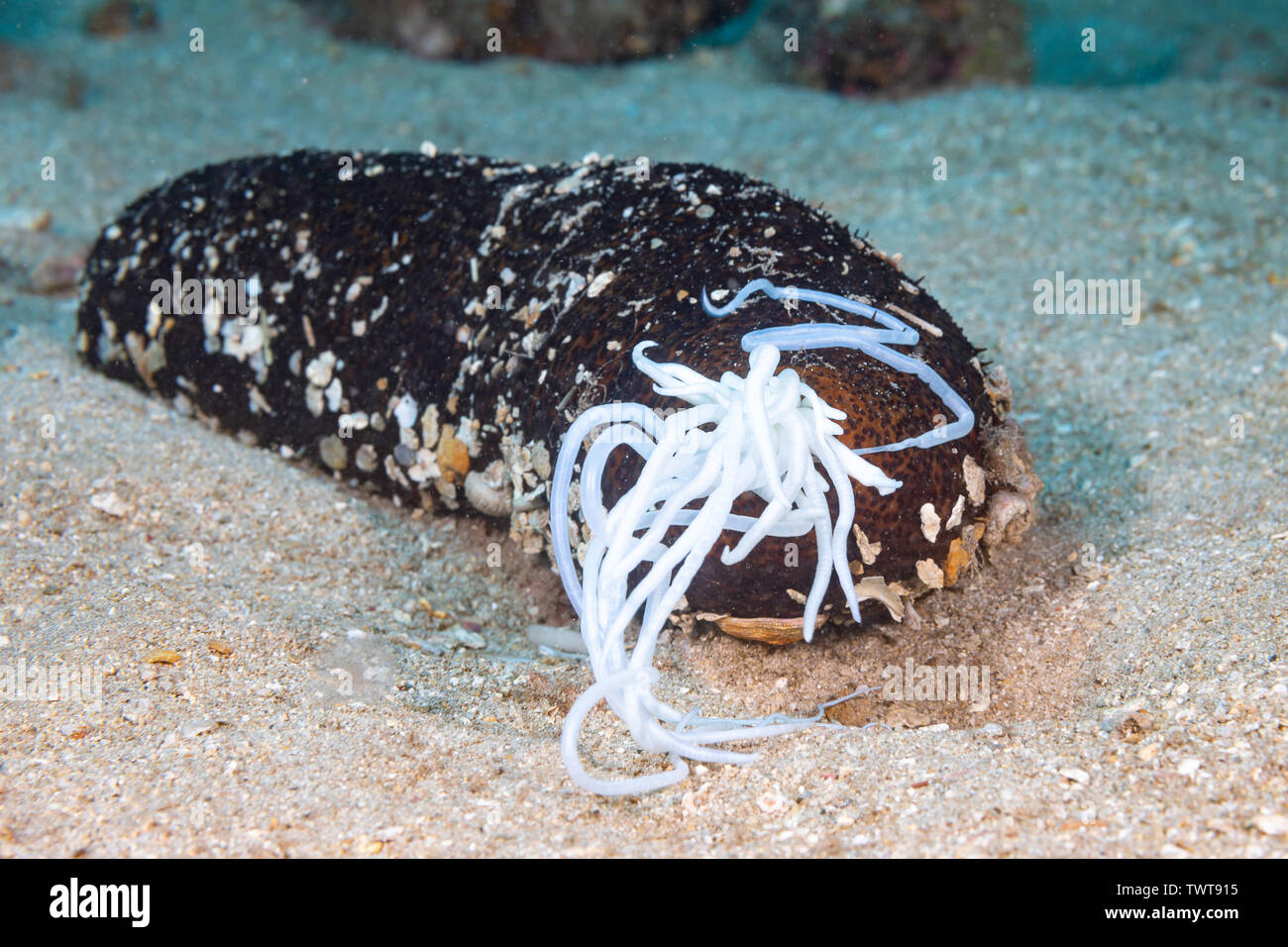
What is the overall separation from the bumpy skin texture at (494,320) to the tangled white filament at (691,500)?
90 millimetres

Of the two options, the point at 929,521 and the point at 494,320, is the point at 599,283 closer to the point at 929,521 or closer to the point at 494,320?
the point at 494,320

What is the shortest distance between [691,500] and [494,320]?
48.0 inches

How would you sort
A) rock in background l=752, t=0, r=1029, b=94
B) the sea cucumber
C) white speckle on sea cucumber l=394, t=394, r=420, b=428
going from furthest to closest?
1. rock in background l=752, t=0, r=1029, b=94
2. white speckle on sea cucumber l=394, t=394, r=420, b=428
3. the sea cucumber

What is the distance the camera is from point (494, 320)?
304cm

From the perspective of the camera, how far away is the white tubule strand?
6.73 ft

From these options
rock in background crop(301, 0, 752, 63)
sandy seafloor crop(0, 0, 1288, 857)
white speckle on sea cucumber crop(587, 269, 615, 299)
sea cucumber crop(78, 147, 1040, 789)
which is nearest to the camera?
sandy seafloor crop(0, 0, 1288, 857)

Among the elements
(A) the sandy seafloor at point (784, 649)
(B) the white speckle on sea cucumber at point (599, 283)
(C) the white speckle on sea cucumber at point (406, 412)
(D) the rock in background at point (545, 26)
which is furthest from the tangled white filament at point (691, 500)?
(D) the rock in background at point (545, 26)

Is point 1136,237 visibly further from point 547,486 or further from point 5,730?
point 5,730

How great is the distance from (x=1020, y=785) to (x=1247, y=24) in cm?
1209

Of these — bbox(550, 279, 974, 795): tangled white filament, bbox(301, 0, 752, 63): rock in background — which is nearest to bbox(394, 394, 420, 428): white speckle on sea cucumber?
bbox(550, 279, 974, 795): tangled white filament

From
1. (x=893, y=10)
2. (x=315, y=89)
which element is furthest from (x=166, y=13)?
(x=893, y=10)

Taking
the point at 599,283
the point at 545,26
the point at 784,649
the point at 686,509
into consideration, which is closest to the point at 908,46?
the point at 545,26

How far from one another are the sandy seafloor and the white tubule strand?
0.52ft

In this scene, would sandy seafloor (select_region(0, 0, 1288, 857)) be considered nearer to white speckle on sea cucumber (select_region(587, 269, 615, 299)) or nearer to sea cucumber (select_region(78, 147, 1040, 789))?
sea cucumber (select_region(78, 147, 1040, 789))
